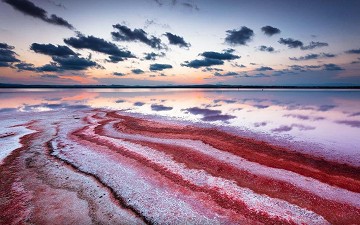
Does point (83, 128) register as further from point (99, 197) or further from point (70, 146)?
point (99, 197)

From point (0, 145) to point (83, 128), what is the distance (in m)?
5.56

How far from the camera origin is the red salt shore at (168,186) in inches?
241

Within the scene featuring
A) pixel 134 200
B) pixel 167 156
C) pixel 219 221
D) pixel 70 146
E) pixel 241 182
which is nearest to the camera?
pixel 219 221

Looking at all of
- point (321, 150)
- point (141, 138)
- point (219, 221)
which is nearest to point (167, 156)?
point (141, 138)

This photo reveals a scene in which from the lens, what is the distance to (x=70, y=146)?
12.4 metres

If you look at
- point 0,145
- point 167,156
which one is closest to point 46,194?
point 167,156

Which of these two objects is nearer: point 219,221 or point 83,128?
point 219,221

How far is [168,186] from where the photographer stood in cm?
782

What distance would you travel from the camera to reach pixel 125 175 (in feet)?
28.4

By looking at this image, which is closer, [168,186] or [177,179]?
[168,186]

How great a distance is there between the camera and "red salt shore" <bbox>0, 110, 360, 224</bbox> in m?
6.12

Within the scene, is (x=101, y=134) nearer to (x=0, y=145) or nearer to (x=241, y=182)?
(x=0, y=145)

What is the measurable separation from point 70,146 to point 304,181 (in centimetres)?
1156

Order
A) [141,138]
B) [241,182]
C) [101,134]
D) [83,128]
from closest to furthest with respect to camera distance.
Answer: [241,182] → [141,138] → [101,134] → [83,128]
